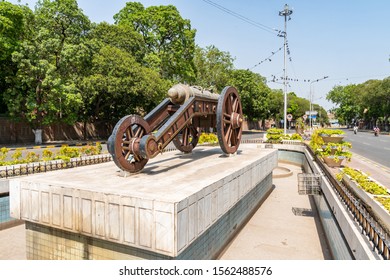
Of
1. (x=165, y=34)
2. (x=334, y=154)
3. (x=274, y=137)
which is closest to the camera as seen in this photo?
(x=334, y=154)

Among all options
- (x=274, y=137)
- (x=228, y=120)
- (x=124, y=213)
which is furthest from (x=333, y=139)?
(x=124, y=213)

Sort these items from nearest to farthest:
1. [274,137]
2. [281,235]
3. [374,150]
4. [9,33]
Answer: [281,235]
[374,150]
[9,33]
[274,137]

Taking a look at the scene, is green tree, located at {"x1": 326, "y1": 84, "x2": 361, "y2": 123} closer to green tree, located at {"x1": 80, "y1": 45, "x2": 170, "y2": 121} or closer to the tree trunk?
green tree, located at {"x1": 80, "y1": 45, "x2": 170, "y2": 121}

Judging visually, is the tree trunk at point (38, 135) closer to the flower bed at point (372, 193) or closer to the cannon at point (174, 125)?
the cannon at point (174, 125)

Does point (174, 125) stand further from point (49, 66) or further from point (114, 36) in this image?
point (114, 36)

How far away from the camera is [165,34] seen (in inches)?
1396

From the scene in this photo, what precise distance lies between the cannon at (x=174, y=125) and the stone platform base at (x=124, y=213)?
1.83ft

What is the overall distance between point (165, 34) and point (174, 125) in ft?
101

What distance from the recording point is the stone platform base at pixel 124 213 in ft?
14.0

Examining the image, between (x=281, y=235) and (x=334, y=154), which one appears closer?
(x=281, y=235)

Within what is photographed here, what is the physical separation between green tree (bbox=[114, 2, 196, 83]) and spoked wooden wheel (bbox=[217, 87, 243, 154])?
998 inches

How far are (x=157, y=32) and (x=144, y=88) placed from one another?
37.9ft
